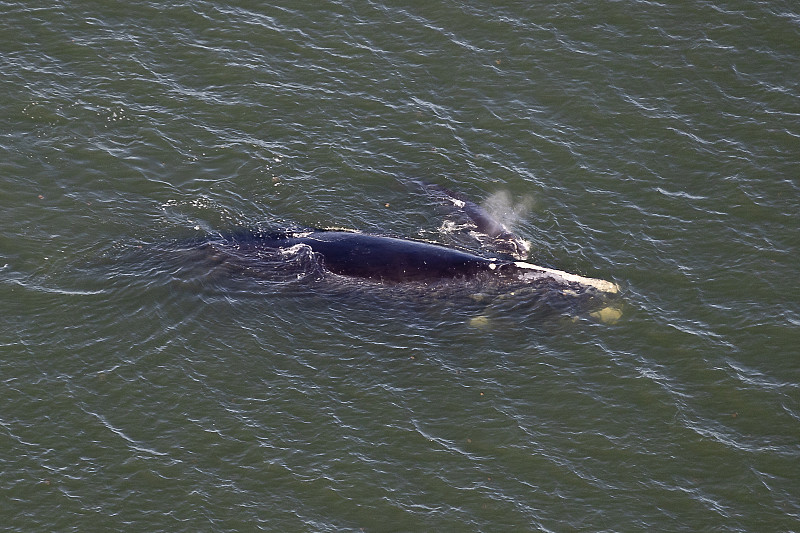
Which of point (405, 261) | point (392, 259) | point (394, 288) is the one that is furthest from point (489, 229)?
point (394, 288)

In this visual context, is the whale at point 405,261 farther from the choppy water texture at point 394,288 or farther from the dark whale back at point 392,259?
the choppy water texture at point 394,288

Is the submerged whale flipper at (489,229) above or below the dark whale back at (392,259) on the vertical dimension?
above

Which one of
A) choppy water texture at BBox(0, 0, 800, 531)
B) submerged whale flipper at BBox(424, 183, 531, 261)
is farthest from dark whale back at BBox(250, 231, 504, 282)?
submerged whale flipper at BBox(424, 183, 531, 261)

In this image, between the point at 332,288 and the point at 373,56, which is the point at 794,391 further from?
the point at 373,56

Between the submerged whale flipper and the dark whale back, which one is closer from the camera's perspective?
the dark whale back

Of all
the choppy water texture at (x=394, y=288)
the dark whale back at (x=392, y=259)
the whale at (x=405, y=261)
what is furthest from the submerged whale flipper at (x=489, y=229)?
the dark whale back at (x=392, y=259)

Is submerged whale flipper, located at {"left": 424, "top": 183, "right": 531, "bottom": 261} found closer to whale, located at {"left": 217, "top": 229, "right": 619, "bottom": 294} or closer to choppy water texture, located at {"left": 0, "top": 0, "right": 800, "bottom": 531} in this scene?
choppy water texture, located at {"left": 0, "top": 0, "right": 800, "bottom": 531}

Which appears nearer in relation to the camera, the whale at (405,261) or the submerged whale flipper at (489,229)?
the whale at (405,261)
